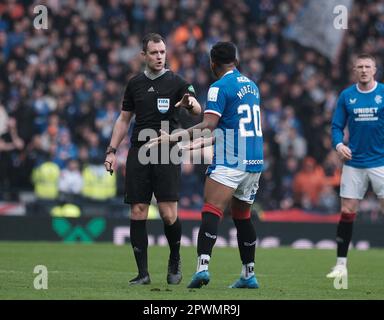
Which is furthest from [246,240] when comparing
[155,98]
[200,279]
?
[155,98]

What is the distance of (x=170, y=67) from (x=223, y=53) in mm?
12189

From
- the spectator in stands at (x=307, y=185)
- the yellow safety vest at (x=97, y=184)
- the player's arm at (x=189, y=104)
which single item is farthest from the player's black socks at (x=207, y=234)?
the spectator in stands at (x=307, y=185)

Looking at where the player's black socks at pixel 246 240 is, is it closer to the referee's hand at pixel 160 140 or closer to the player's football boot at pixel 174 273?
the player's football boot at pixel 174 273

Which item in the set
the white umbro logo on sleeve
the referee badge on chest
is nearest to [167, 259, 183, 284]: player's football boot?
the referee badge on chest

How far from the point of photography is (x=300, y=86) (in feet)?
79.3

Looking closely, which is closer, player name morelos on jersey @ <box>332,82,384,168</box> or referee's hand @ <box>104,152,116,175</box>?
referee's hand @ <box>104,152,116,175</box>

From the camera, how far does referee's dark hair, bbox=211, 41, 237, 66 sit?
9703 millimetres

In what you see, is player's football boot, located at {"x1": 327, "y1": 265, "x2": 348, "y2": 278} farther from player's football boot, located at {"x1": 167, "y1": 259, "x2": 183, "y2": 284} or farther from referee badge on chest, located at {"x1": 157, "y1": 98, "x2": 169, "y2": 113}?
referee badge on chest, located at {"x1": 157, "y1": 98, "x2": 169, "y2": 113}

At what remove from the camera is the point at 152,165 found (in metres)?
10.2

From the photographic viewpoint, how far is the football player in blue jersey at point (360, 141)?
38.0 feet

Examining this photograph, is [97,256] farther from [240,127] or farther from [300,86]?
[300,86]

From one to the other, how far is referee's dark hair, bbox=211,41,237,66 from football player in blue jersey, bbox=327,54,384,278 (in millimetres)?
2337

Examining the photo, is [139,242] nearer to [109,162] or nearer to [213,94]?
[109,162]
